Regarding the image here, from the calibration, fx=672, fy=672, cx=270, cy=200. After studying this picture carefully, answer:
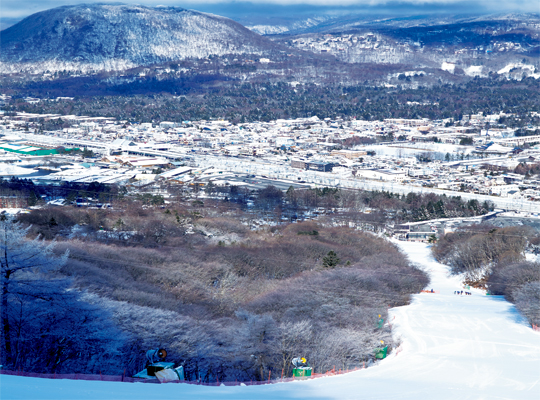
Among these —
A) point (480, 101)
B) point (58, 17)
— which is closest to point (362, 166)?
point (480, 101)

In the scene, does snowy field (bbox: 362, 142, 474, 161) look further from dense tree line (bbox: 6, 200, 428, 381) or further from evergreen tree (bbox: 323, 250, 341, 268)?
evergreen tree (bbox: 323, 250, 341, 268)

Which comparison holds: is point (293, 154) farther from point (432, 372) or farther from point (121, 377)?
point (121, 377)

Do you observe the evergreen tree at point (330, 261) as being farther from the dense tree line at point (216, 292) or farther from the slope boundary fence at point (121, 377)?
the slope boundary fence at point (121, 377)

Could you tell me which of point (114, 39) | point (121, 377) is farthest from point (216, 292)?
point (114, 39)

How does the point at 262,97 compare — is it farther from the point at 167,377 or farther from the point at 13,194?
the point at 167,377

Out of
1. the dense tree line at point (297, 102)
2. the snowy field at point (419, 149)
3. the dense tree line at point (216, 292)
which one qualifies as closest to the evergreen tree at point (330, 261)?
the dense tree line at point (216, 292)
